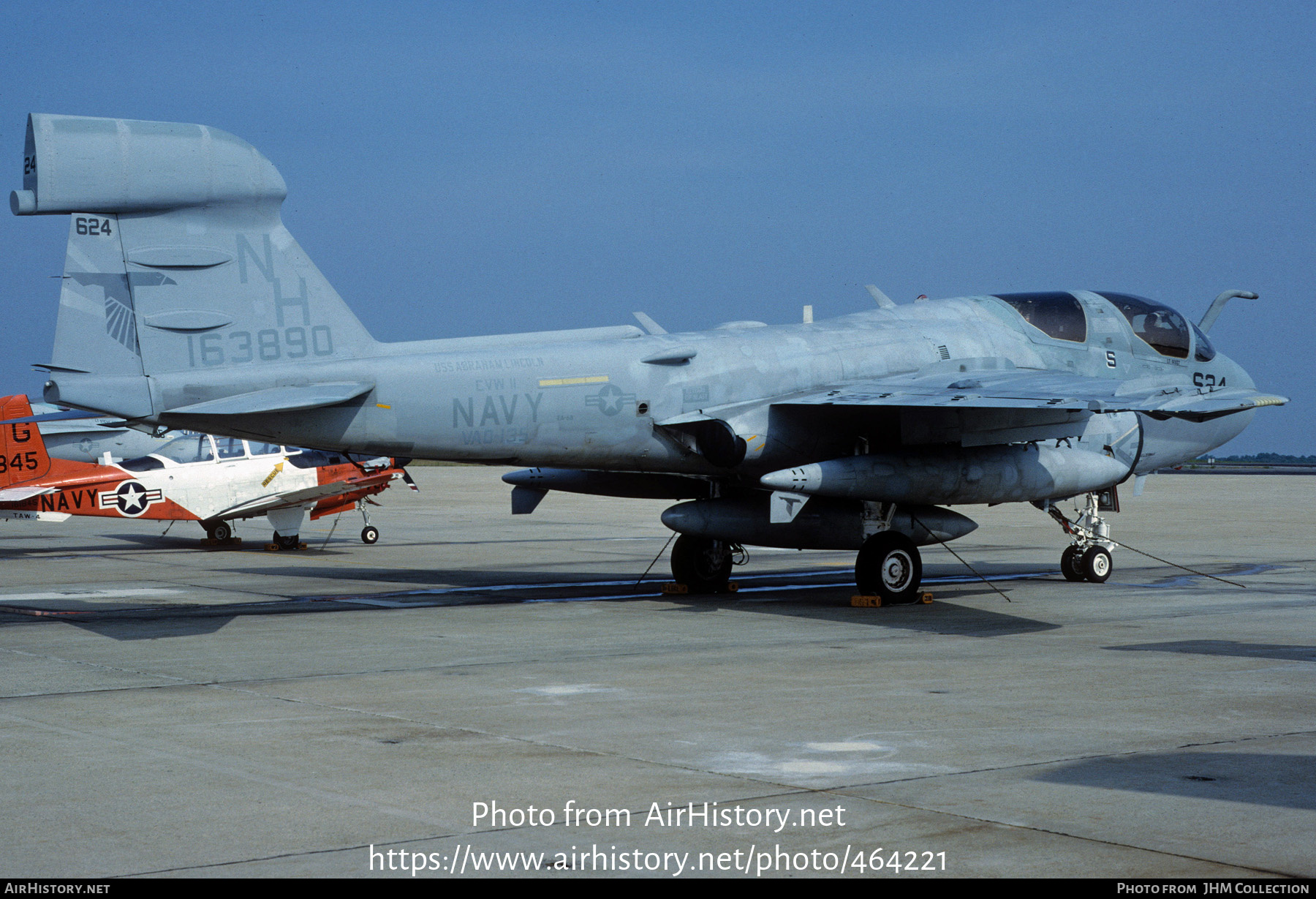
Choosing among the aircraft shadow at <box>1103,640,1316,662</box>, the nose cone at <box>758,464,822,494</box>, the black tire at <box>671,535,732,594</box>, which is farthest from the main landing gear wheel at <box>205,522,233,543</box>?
the aircraft shadow at <box>1103,640,1316,662</box>

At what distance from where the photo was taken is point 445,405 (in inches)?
527

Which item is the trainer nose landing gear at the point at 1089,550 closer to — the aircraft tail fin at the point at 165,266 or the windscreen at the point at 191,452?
the aircraft tail fin at the point at 165,266

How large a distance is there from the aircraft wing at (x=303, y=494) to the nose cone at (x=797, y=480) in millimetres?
13080

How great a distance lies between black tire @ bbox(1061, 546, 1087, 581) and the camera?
1817 centimetres

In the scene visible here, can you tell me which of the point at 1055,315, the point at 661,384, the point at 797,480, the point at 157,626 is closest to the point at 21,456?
the point at 157,626

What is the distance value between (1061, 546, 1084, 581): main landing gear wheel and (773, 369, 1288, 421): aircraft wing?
10.0 ft

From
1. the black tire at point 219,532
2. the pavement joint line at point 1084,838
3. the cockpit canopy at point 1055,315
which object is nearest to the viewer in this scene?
the pavement joint line at point 1084,838

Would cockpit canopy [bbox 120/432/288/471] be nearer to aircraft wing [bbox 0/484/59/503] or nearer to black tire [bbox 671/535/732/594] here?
aircraft wing [bbox 0/484/59/503]

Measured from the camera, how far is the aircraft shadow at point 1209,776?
6.29 m

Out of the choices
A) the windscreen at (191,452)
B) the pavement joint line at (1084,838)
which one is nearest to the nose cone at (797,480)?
the pavement joint line at (1084,838)

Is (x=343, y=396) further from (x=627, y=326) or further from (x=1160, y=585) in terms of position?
(x=1160, y=585)

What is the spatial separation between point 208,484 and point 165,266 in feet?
45.0

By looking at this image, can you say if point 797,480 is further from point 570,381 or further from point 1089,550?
point 1089,550

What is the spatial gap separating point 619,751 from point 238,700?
325cm
